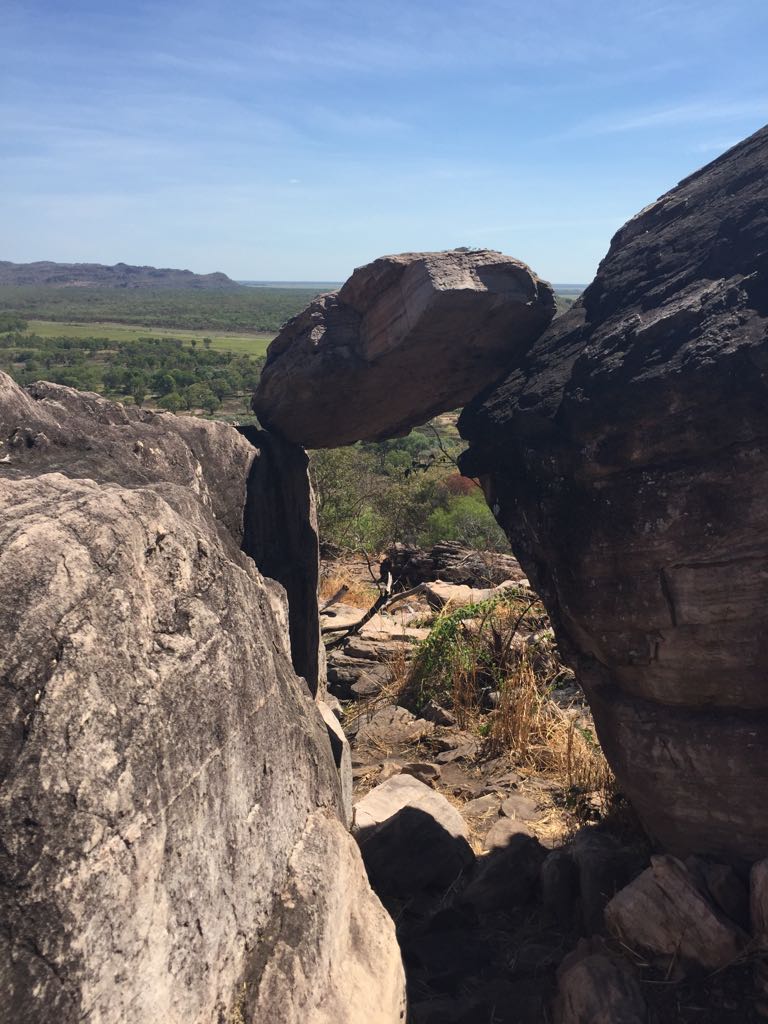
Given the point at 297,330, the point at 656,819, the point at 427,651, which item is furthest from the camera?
the point at 427,651

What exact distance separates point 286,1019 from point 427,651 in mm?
4647

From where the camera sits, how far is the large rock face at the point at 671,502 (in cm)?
368

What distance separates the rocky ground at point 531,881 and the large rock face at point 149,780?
0.88 meters

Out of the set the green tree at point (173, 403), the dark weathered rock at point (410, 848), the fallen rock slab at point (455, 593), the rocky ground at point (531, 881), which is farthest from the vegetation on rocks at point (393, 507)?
the green tree at point (173, 403)

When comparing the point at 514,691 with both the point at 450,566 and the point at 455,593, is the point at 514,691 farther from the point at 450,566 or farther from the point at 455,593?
the point at 450,566

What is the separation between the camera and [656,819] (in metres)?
4.17

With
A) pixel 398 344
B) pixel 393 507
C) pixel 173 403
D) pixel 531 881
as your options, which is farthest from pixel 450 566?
pixel 173 403

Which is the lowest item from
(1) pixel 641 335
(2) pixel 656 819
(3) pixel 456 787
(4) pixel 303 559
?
(3) pixel 456 787

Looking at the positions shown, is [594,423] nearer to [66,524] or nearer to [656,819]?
[656,819]

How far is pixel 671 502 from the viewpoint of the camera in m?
3.80

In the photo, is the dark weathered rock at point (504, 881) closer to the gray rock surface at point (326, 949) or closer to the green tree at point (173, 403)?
the gray rock surface at point (326, 949)

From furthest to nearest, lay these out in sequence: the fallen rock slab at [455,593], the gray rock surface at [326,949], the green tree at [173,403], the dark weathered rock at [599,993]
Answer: the green tree at [173,403] → the fallen rock slab at [455,593] → the dark weathered rock at [599,993] → the gray rock surface at [326,949]

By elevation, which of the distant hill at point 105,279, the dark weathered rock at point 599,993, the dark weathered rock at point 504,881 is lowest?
the dark weathered rock at point 504,881

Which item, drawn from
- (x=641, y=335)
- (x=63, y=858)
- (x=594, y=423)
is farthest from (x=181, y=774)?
(x=641, y=335)
